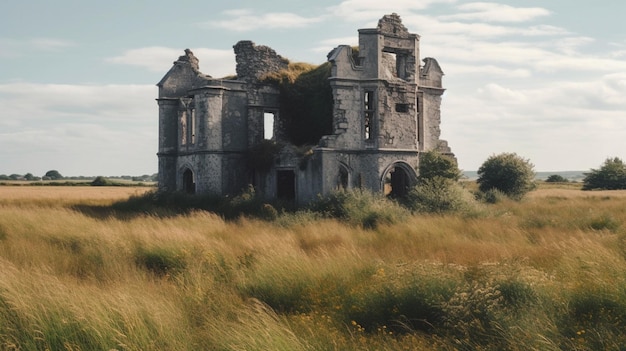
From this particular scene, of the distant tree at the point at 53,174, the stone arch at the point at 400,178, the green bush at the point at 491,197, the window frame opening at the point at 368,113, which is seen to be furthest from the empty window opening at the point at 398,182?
the distant tree at the point at 53,174

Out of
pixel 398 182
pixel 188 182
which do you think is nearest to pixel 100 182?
pixel 188 182

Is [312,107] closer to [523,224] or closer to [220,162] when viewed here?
[220,162]

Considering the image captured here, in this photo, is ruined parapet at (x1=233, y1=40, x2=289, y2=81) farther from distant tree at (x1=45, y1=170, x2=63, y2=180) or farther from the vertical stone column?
distant tree at (x1=45, y1=170, x2=63, y2=180)

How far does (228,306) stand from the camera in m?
7.04

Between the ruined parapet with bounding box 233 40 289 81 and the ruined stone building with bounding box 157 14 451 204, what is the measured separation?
0.05 meters

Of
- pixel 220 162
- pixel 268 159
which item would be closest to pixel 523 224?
pixel 268 159

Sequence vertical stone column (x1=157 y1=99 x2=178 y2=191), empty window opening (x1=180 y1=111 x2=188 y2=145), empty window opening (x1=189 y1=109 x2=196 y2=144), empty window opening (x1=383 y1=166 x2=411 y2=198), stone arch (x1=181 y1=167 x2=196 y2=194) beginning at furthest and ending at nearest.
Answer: vertical stone column (x1=157 y1=99 x2=178 y2=191)
empty window opening (x1=180 y1=111 x2=188 y2=145)
stone arch (x1=181 y1=167 x2=196 y2=194)
empty window opening (x1=189 y1=109 x2=196 y2=144)
empty window opening (x1=383 y1=166 x2=411 y2=198)

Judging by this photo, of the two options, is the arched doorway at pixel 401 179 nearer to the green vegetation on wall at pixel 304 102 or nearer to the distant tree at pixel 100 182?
the green vegetation on wall at pixel 304 102

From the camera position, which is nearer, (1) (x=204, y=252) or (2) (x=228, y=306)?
(2) (x=228, y=306)

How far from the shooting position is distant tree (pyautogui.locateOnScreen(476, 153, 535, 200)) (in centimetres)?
3397

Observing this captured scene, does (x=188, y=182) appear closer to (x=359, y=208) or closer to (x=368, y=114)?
(x=368, y=114)

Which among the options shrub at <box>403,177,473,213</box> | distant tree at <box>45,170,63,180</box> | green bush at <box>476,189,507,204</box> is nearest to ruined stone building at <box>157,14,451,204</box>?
shrub at <box>403,177,473,213</box>

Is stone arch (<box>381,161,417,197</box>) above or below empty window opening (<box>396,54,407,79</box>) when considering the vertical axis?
below

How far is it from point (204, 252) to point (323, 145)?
13330 mm
